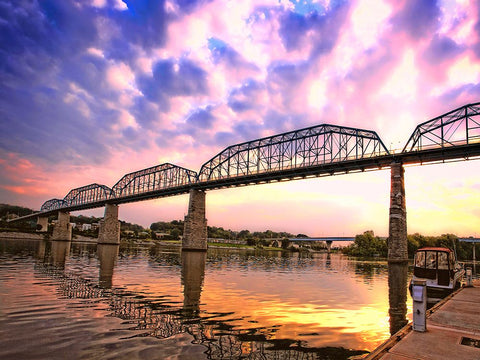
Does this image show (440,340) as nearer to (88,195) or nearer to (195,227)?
(195,227)

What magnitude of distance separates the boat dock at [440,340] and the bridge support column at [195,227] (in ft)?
265

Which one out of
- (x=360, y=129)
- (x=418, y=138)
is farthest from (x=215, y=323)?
(x=360, y=129)

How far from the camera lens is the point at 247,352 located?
962cm

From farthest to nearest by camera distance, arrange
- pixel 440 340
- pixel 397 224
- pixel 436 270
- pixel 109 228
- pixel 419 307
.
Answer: pixel 109 228 → pixel 397 224 → pixel 436 270 → pixel 419 307 → pixel 440 340

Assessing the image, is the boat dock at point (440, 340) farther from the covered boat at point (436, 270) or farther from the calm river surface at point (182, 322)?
the covered boat at point (436, 270)

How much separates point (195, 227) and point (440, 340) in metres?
85.4

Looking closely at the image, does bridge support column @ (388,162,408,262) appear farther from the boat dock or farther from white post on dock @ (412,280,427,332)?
white post on dock @ (412,280,427,332)

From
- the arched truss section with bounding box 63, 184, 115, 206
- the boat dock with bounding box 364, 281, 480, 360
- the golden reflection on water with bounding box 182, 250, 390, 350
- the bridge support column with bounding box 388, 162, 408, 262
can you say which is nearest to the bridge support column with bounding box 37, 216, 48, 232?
the arched truss section with bounding box 63, 184, 115, 206

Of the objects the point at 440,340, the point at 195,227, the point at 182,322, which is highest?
the point at 195,227

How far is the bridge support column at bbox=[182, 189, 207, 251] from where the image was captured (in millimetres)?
90500

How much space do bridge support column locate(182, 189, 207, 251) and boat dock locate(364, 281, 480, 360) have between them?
80.9m

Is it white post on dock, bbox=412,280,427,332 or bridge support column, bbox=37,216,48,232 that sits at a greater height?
white post on dock, bbox=412,280,427,332

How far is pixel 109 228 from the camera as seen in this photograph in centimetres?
13262

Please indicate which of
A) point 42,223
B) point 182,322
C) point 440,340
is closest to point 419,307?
point 440,340
